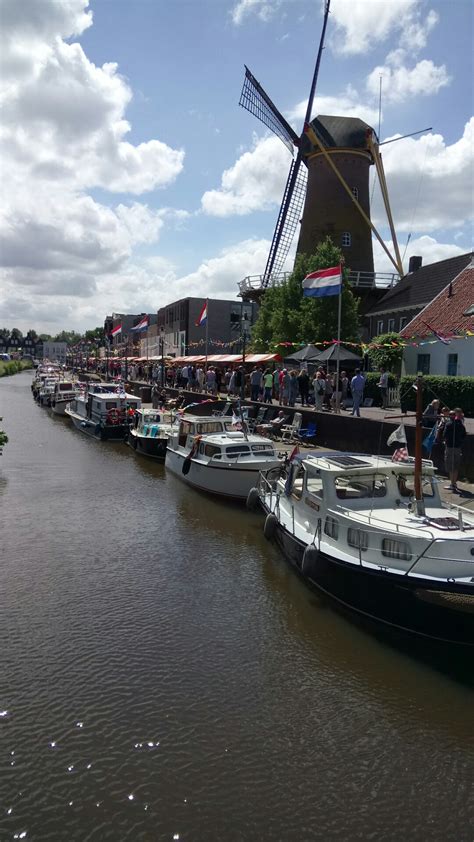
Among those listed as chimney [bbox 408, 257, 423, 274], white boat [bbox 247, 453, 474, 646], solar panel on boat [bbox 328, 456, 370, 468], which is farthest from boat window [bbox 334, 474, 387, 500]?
chimney [bbox 408, 257, 423, 274]

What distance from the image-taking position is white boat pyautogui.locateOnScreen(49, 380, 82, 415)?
49.5 m

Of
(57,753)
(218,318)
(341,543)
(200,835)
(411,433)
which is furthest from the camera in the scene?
(218,318)

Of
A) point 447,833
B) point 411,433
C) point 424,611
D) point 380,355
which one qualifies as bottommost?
point 447,833

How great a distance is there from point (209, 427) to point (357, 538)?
13.1m

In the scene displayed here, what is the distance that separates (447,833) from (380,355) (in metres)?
25.7

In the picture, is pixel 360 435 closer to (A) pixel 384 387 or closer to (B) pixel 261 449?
(B) pixel 261 449

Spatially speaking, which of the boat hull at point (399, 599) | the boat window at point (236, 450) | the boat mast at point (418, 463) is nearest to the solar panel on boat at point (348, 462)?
the boat mast at point (418, 463)

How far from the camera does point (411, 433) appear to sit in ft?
67.1

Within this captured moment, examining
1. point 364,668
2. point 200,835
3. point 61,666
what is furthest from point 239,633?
point 200,835

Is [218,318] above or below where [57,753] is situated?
above

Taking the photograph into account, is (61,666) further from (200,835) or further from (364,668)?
(364,668)

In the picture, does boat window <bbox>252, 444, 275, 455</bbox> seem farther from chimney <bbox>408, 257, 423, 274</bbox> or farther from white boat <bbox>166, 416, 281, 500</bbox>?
chimney <bbox>408, 257, 423, 274</bbox>

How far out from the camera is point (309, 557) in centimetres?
1233

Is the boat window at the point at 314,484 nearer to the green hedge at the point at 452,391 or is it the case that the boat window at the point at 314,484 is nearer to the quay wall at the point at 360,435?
the quay wall at the point at 360,435
